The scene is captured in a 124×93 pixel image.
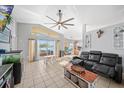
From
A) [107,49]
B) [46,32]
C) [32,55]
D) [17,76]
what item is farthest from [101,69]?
[46,32]

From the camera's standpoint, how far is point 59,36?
9.02m

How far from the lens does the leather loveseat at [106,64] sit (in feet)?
8.91

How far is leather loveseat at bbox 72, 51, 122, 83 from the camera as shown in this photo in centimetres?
272

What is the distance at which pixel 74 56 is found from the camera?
4.99m

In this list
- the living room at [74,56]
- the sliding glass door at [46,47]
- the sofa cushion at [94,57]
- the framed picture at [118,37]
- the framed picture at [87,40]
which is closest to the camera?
the living room at [74,56]

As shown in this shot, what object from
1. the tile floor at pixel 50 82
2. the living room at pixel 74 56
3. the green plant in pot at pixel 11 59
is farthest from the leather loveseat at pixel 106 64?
the green plant in pot at pixel 11 59

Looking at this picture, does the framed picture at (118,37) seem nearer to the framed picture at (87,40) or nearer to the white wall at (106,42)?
the white wall at (106,42)

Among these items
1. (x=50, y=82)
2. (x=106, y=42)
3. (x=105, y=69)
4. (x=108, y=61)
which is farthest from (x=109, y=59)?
(x=50, y=82)

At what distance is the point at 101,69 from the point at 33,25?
5.43 meters

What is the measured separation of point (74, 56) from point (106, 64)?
1957 mm

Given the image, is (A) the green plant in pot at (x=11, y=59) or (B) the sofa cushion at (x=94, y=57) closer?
(A) the green plant in pot at (x=11, y=59)

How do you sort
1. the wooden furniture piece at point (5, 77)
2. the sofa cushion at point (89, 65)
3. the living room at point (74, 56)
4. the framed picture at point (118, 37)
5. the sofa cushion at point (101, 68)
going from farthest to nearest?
the sofa cushion at point (89, 65) → the framed picture at point (118, 37) → the sofa cushion at point (101, 68) → the living room at point (74, 56) → the wooden furniture piece at point (5, 77)
